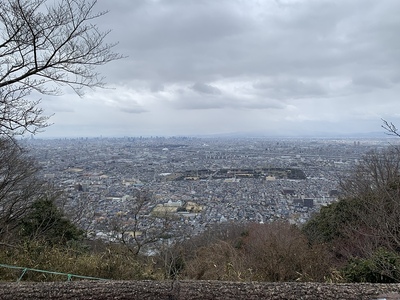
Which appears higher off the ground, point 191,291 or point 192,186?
point 191,291

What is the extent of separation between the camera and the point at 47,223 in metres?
9.60

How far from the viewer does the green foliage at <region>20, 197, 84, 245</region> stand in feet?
31.0

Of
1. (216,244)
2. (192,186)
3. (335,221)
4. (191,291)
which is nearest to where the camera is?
(191,291)

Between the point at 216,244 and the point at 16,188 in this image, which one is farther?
the point at 16,188

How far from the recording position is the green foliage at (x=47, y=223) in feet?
31.0

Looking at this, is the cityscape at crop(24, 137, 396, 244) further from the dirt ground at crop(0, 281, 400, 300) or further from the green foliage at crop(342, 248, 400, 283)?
the dirt ground at crop(0, 281, 400, 300)

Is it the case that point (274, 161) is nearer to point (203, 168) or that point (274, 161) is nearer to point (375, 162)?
point (203, 168)

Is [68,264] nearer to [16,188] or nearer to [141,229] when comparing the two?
[141,229]

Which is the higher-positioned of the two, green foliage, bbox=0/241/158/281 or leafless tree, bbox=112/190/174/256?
green foliage, bbox=0/241/158/281

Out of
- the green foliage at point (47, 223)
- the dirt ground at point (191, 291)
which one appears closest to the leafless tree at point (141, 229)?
the green foliage at point (47, 223)

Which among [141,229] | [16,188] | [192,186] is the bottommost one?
[192,186]

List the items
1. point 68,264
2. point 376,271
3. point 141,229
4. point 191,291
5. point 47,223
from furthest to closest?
point 141,229 → point 47,223 → point 376,271 → point 68,264 → point 191,291

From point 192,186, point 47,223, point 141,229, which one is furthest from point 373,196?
point 192,186

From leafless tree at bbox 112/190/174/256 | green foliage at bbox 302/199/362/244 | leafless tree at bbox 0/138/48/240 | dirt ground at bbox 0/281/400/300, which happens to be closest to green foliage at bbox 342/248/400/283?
dirt ground at bbox 0/281/400/300
